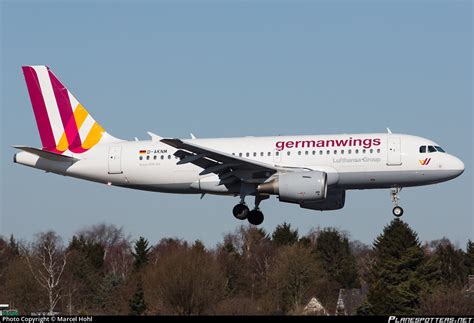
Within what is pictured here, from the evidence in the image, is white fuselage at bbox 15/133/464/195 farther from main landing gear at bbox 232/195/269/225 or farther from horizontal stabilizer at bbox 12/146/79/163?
main landing gear at bbox 232/195/269/225

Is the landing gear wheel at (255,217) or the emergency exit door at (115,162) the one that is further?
the emergency exit door at (115,162)

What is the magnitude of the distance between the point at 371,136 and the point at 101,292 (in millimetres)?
33360

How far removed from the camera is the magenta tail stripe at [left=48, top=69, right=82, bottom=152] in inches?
2243

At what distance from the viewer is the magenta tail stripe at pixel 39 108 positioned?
57.4 meters

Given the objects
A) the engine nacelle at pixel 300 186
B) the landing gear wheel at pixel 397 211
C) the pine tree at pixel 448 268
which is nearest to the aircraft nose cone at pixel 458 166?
the landing gear wheel at pixel 397 211

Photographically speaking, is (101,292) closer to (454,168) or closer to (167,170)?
(167,170)

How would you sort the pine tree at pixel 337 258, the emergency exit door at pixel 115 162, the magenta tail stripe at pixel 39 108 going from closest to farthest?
the emergency exit door at pixel 115 162
the magenta tail stripe at pixel 39 108
the pine tree at pixel 337 258

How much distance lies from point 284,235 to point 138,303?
170 feet

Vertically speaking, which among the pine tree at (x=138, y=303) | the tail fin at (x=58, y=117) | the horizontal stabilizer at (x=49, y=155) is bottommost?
the pine tree at (x=138, y=303)

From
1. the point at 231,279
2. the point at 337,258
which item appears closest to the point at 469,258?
the point at 337,258

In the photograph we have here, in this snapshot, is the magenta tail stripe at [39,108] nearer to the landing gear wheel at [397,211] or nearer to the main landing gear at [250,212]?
the main landing gear at [250,212]

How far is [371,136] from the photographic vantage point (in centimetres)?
5197

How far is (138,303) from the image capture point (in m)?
56.6

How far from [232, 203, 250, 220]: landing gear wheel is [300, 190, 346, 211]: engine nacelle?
9.83ft
